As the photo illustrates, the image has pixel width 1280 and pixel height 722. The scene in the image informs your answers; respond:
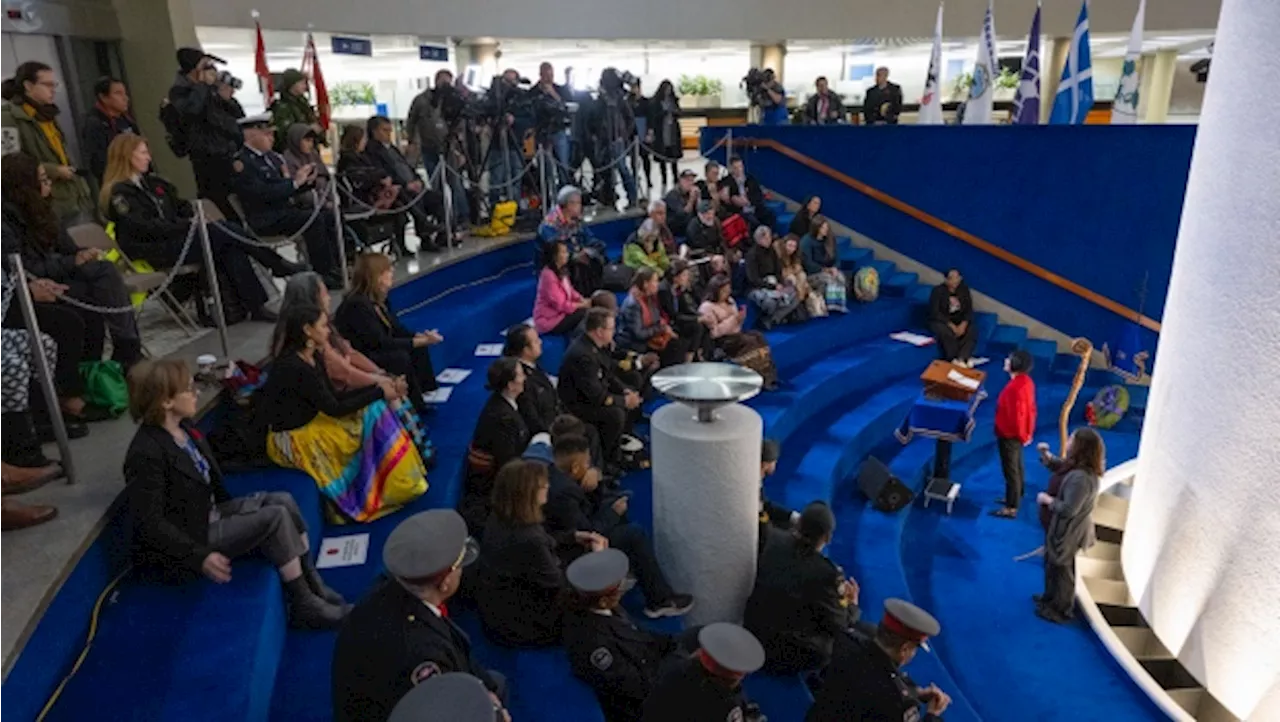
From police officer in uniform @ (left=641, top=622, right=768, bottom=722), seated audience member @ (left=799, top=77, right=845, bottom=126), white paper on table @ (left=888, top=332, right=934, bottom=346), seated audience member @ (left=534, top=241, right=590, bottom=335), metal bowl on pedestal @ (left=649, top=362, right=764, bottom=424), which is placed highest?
seated audience member @ (left=799, top=77, right=845, bottom=126)

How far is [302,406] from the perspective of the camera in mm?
3850

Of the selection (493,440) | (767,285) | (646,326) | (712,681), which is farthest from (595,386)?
(767,285)

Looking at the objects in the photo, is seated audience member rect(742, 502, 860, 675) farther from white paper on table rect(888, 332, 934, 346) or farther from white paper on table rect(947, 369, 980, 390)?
white paper on table rect(888, 332, 934, 346)

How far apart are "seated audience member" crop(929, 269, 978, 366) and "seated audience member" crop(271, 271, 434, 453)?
6.34 meters

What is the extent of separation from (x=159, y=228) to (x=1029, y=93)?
9399 millimetres

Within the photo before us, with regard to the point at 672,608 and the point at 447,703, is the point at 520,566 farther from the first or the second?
the point at 447,703

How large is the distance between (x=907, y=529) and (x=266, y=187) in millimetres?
5307

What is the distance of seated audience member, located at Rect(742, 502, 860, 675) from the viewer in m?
3.64

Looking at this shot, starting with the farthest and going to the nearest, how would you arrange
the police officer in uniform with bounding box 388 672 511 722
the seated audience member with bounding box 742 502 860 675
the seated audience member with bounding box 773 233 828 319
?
the seated audience member with bounding box 773 233 828 319, the seated audience member with bounding box 742 502 860 675, the police officer in uniform with bounding box 388 672 511 722

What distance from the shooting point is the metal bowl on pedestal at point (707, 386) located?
11.6ft

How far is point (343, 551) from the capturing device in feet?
12.7

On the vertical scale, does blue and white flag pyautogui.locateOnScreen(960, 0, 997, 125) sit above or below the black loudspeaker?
above

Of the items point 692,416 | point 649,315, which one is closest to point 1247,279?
point 692,416

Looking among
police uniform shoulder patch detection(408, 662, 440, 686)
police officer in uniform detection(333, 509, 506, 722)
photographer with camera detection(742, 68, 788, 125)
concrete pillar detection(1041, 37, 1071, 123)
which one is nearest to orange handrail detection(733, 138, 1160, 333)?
photographer with camera detection(742, 68, 788, 125)
